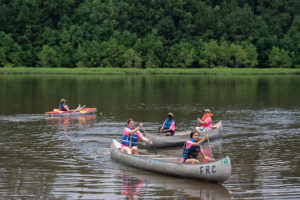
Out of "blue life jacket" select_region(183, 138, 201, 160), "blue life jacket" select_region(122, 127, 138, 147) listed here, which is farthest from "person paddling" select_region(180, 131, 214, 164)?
"blue life jacket" select_region(122, 127, 138, 147)

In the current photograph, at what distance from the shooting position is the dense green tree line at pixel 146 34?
118 metres

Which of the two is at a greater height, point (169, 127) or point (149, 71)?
point (149, 71)

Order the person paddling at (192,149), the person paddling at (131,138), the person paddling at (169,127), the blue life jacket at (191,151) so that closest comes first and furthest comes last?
1. the person paddling at (192,149)
2. the blue life jacket at (191,151)
3. the person paddling at (131,138)
4. the person paddling at (169,127)

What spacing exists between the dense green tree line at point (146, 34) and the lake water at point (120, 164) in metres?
Result: 74.9

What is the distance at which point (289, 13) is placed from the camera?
140 meters

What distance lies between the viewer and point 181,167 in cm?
1678

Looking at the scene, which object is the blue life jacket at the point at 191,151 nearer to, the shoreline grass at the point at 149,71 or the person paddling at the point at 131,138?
the person paddling at the point at 131,138

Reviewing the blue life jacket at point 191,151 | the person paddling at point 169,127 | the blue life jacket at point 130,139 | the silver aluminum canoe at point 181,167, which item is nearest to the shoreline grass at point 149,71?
the person paddling at point 169,127

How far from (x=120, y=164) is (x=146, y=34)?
113371 millimetres

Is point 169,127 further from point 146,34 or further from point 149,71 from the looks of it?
point 146,34

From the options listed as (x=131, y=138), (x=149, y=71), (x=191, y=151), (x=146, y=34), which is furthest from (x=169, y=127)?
(x=146, y=34)

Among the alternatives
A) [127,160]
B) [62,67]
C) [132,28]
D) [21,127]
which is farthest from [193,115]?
[132,28]

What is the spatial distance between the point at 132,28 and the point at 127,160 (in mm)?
117297

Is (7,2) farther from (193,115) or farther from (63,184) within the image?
(63,184)
